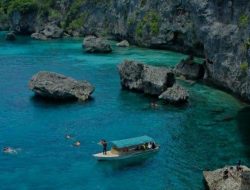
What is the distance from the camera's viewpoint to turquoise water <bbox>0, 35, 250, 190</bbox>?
190ft

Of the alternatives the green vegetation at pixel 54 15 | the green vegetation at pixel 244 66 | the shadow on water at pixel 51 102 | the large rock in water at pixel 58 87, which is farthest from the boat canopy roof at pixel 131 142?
the green vegetation at pixel 54 15

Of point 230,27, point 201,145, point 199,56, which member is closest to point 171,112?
point 201,145

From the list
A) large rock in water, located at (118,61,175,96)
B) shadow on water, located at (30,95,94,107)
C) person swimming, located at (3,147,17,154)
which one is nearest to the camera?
person swimming, located at (3,147,17,154)

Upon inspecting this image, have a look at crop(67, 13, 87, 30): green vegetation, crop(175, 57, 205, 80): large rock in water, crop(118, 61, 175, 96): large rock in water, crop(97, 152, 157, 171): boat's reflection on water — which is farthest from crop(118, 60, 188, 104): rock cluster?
crop(67, 13, 87, 30): green vegetation

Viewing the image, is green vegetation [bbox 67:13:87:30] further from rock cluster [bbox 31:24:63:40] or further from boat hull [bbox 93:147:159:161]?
boat hull [bbox 93:147:159:161]

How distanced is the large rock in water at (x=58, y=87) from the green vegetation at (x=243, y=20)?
2762 cm

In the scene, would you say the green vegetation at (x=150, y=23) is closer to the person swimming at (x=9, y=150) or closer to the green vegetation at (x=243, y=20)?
the green vegetation at (x=243, y=20)

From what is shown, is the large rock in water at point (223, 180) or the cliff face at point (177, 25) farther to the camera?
the cliff face at point (177, 25)

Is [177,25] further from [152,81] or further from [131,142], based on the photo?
[131,142]

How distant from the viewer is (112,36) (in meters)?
169

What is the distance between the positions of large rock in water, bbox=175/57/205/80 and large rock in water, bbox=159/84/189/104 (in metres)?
19.3

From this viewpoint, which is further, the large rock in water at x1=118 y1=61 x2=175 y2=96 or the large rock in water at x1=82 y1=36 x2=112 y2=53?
the large rock in water at x1=82 y1=36 x2=112 y2=53

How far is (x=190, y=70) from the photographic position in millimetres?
107250

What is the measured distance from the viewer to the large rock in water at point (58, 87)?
87.7 metres
